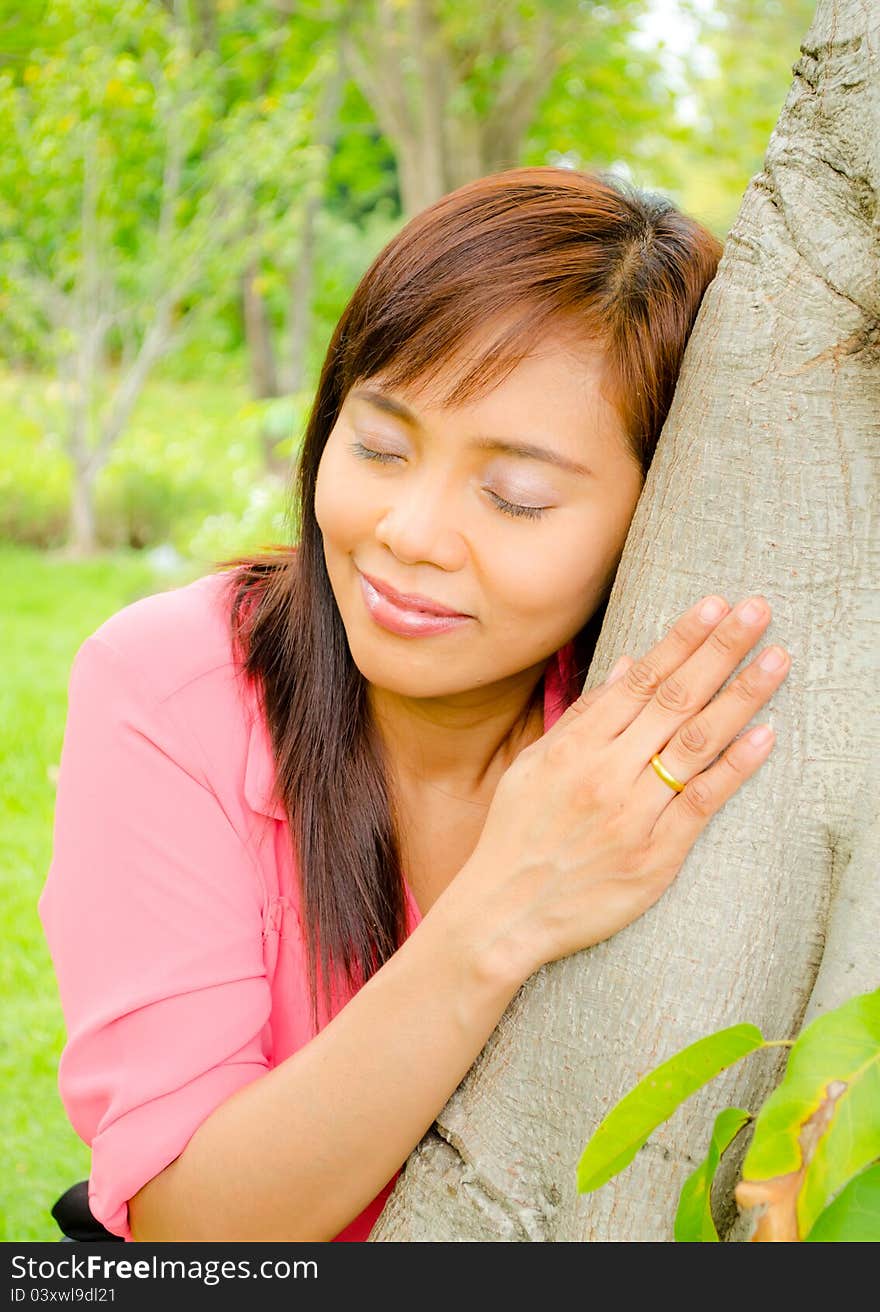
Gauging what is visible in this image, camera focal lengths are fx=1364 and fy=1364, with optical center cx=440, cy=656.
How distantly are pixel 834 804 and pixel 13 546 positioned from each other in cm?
830

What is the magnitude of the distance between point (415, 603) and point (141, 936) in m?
0.51

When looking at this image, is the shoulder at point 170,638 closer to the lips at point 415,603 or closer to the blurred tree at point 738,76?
the lips at point 415,603

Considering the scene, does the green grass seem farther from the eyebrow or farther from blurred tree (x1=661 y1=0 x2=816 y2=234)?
blurred tree (x1=661 y1=0 x2=816 y2=234)

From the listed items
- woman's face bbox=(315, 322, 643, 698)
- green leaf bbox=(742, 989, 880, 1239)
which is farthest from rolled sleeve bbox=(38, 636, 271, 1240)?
green leaf bbox=(742, 989, 880, 1239)

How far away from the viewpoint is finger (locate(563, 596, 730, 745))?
1407mm

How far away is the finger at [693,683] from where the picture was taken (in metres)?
1.39

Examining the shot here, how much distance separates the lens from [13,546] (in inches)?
354

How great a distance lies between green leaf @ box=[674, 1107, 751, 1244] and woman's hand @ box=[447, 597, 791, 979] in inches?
11.4

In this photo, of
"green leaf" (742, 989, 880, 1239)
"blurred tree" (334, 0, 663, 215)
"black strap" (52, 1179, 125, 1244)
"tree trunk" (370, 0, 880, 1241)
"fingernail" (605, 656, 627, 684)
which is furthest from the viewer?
"blurred tree" (334, 0, 663, 215)

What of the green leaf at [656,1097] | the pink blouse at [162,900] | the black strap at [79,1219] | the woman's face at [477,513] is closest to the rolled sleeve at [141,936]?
the pink blouse at [162,900]

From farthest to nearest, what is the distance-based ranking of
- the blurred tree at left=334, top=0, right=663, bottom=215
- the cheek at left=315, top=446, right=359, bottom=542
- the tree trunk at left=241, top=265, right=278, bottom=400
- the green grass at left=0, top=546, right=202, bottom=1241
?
1. the tree trunk at left=241, top=265, right=278, bottom=400
2. the blurred tree at left=334, top=0, right=663, bottom=215
3. the green grass at left=0, top=546, right=202, bottom=1241
4. the cheek at left=315, top=446, right=359, bottom=542

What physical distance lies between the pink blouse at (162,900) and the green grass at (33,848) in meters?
1.40

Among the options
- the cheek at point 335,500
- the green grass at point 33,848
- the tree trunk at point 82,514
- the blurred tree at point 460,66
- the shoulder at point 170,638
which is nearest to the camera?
the cheek at point 335,500
